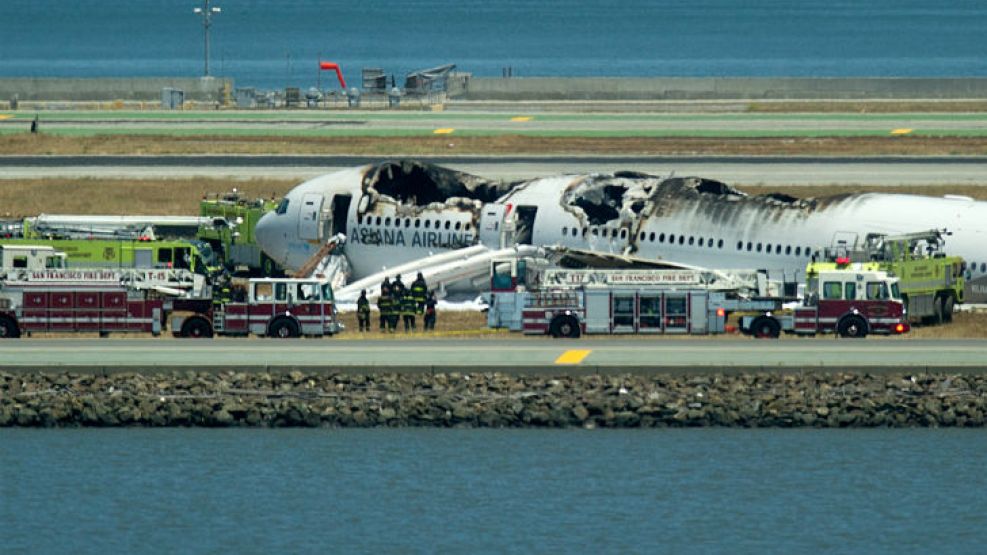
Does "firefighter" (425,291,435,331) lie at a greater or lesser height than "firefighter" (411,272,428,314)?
lesser

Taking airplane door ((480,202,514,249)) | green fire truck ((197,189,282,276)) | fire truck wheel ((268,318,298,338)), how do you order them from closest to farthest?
fire truck wheel ((268,318,298,338)) → airplane door ((480,202,514,249)) → green fire truck ((197,189,282,276))

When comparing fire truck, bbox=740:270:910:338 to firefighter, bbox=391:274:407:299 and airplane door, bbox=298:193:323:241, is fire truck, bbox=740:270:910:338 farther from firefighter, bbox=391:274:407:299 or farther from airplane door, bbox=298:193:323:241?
airplane door, bbox=298:193:323:241

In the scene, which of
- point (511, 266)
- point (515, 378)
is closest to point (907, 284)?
point (511, 266)

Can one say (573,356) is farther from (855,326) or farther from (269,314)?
(269,314)

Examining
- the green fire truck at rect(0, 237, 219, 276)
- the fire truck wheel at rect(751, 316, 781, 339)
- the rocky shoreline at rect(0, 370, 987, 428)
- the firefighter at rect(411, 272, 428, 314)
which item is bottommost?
the rocky shoreline at rect(0, 370, 987, 428)

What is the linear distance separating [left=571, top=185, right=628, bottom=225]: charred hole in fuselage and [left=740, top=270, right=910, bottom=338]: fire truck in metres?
13.2

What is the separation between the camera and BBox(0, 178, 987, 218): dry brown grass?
4215 inches

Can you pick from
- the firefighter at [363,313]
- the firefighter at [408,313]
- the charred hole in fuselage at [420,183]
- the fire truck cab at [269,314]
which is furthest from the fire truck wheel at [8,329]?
the charred hole in fuselage at [420,183]

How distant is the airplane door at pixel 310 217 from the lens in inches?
3403

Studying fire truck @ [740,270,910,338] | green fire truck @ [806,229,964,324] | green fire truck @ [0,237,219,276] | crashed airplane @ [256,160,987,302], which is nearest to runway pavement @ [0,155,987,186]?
crashed airplane @ [256,160,987,302]

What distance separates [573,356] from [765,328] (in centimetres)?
924

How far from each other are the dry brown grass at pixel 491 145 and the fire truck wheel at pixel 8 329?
56106 mm

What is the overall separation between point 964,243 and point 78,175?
195ft

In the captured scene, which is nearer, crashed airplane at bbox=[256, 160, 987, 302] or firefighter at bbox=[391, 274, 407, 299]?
firefighter at bbox=[391, 274, 407, 299]
